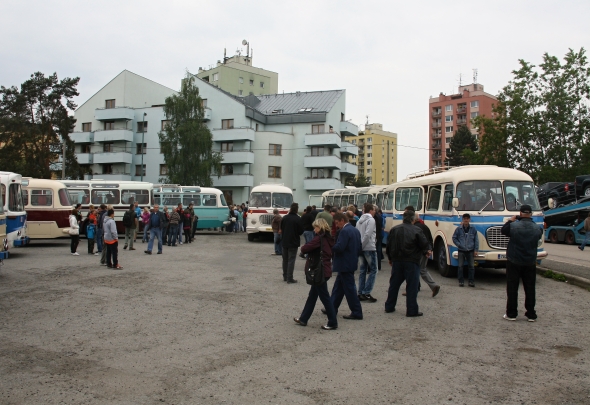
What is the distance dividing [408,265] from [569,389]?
3.94 m

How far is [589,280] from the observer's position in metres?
12.6

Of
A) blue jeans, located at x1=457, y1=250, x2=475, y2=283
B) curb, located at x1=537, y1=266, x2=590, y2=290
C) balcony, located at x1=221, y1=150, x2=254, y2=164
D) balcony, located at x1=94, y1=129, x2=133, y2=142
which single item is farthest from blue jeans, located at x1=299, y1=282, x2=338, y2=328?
balcony, located at x1=94, y1=129, x2=133, y2=142

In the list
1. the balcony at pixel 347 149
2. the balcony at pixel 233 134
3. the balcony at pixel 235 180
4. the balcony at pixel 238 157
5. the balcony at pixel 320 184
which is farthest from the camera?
the balcony at pixel 347 149

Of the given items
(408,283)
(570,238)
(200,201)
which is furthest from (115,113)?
(408,283)

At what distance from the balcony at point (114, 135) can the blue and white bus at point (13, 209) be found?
149ft

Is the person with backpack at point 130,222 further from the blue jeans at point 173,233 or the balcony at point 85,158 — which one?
the balcony at point 85,158

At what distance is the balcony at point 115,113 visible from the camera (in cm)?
6216

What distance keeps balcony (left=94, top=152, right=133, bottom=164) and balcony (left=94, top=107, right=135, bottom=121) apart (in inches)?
171

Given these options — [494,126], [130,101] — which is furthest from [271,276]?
[130,101]

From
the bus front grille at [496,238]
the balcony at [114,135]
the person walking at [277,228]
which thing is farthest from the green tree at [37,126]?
the bus front grille at [496,238]

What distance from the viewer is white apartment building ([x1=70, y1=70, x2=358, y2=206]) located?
59250 millimetres

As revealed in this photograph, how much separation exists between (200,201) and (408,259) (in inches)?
1000

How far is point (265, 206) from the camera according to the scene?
2688 cm

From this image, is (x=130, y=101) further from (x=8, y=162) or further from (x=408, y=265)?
(x=408, y=265)
